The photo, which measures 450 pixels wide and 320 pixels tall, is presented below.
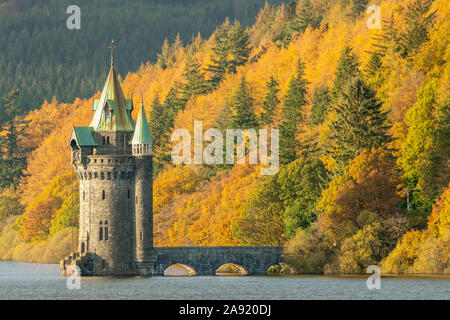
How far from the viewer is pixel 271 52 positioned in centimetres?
19650

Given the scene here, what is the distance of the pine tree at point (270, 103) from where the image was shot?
158750 mm

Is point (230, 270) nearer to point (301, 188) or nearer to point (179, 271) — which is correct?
point (179, 271)

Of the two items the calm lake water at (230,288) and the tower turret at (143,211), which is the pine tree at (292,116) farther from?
the calm lake water at (230,288)

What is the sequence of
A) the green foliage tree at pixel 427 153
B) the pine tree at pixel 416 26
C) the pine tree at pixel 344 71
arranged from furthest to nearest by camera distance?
the pine tree at pixel 416 26
the pine tree at pixel 344 71
the green foliage tree at pixel 427 153

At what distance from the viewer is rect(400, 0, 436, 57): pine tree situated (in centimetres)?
14838

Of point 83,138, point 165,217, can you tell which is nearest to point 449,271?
point 83,138

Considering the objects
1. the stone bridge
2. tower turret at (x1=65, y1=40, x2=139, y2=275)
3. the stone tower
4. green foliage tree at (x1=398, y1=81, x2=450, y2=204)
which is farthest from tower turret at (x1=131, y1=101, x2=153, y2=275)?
green foliage tree at (x1=398, y1=81, x2=450, y2=204)

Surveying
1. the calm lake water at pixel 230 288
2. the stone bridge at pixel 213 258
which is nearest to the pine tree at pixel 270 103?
the stone bridge at pixel 213 258

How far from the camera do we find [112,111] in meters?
122

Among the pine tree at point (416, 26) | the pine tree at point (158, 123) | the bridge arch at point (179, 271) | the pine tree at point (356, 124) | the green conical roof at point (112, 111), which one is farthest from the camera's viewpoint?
the pine tree at point (158, 123)

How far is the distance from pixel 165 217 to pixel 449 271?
168ft

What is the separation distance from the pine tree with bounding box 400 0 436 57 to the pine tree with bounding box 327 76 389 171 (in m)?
21.7

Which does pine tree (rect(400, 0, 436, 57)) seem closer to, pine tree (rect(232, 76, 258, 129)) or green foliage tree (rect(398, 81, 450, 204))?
pine tree (rect(232, 76, 258, 129))

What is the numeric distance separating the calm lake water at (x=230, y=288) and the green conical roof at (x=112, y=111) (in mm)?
15510
